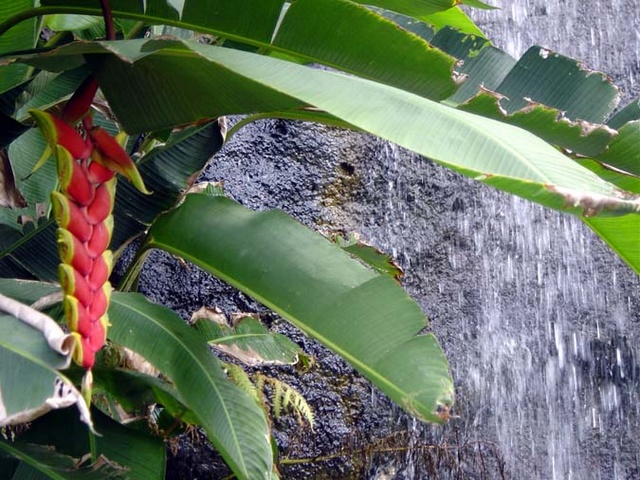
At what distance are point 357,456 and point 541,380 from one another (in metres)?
0.82

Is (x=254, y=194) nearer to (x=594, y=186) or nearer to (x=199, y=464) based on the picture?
(x=199, y=464)

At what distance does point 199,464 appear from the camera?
2.54 meters

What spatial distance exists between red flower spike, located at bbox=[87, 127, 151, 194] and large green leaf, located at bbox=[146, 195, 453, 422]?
10.0 inches

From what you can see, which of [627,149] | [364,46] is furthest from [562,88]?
[364,46]

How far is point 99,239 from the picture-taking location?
88cm

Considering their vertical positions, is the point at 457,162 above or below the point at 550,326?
above

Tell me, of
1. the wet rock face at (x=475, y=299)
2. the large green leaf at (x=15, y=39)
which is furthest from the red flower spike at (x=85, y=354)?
the wet rock face at (x=475, y=299)

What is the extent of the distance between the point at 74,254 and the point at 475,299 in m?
2.25

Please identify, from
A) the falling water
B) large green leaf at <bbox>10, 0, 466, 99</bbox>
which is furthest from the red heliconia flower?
the falling water

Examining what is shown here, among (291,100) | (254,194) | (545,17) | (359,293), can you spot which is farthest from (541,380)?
(291,100)

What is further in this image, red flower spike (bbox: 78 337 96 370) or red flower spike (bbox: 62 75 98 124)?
red flower spike (bbox: 62 75 98 124)

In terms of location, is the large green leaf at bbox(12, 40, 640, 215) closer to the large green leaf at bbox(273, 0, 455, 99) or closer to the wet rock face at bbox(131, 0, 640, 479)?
the large green leaf at bbox(273, 0, 455, 99)

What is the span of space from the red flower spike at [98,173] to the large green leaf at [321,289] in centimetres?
29

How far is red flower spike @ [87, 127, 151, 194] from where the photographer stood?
92 centimetres
